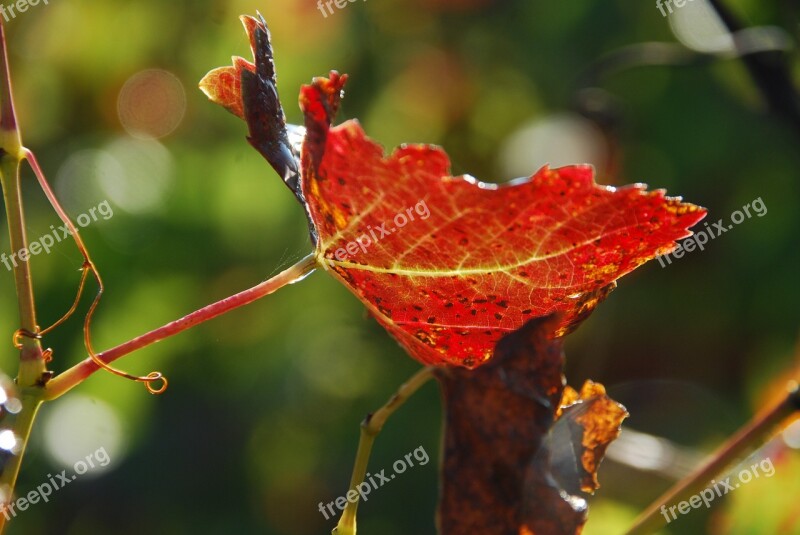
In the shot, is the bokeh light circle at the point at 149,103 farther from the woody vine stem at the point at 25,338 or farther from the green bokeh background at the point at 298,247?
the woody vine stem at the point at 25,338

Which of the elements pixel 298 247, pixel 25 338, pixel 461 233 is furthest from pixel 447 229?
pixel 298 247

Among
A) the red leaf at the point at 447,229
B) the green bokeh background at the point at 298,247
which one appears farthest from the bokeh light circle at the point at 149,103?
the red leaf at the point at 447,229

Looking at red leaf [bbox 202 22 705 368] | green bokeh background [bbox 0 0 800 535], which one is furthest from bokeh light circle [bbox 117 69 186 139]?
red leaf [bbox 202 22 705 368]

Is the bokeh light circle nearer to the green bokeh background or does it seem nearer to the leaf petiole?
the green bokeh background

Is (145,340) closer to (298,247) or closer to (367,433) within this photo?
(367,433)

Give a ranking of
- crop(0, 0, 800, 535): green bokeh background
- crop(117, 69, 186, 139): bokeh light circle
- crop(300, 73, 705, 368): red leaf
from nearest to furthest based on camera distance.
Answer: crop(300, 73, 705, 368): red leaf
crop(0, 0, 800, 535): green bokeh background
crop(117, 69, 186, 139): bokeh light circle
